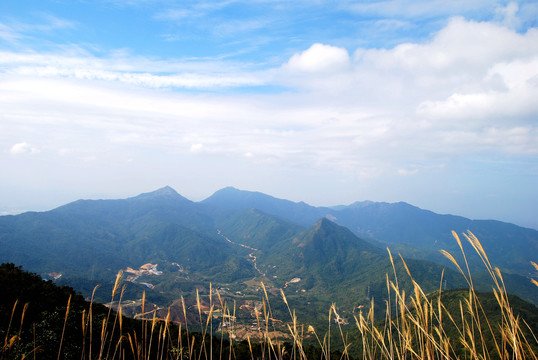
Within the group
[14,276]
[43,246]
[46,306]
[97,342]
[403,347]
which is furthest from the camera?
[43,246]

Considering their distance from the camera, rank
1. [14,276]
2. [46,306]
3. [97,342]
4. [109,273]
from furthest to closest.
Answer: [109,273] < [14,276] < [46,306] < [97,342]

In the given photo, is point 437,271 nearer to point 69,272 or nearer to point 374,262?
point 374,262

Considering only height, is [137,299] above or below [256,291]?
above

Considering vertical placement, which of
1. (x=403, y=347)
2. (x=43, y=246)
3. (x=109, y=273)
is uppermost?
(x=403, y=347)

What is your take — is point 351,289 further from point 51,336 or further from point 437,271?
point 51,336

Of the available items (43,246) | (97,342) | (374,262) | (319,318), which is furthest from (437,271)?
(43,246)

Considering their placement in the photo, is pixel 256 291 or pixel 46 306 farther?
pixel 256 291

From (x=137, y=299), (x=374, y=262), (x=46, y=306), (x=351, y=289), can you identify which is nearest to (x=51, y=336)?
(x=46, y=306)
